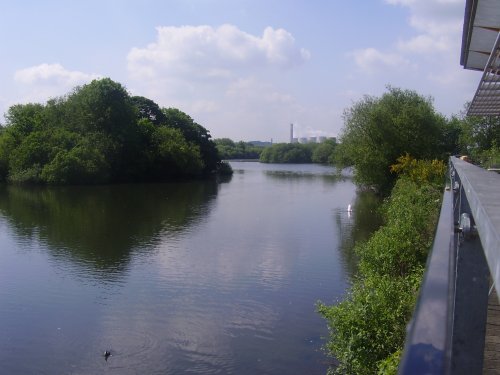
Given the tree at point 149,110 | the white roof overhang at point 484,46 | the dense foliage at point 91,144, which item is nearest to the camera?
the white roof overhang at point 484,46

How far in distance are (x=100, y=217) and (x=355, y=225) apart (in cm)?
1519

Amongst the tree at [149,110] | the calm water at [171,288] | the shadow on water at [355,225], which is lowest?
the calm water at [171,288]

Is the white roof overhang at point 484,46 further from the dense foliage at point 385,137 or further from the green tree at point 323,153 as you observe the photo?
the green tree at point 323,153

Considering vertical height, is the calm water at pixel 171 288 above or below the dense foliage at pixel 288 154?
below

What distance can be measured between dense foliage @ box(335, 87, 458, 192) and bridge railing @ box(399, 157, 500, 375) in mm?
36041

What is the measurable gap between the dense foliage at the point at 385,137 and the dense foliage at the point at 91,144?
90.5ft

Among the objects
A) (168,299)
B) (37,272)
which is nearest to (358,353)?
(168,299)

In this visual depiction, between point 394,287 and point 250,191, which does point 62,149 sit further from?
point 394,287

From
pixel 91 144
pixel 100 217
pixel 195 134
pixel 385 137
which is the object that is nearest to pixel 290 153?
pixel 195 134

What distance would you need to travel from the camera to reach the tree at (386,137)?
3753cm

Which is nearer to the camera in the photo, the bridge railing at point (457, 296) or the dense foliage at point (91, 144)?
the bridge railing at point (457, 296)

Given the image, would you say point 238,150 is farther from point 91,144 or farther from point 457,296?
point 457,296

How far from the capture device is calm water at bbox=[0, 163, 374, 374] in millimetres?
11453

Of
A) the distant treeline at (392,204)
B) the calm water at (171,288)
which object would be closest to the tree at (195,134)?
the distant treeline at (392,204)
